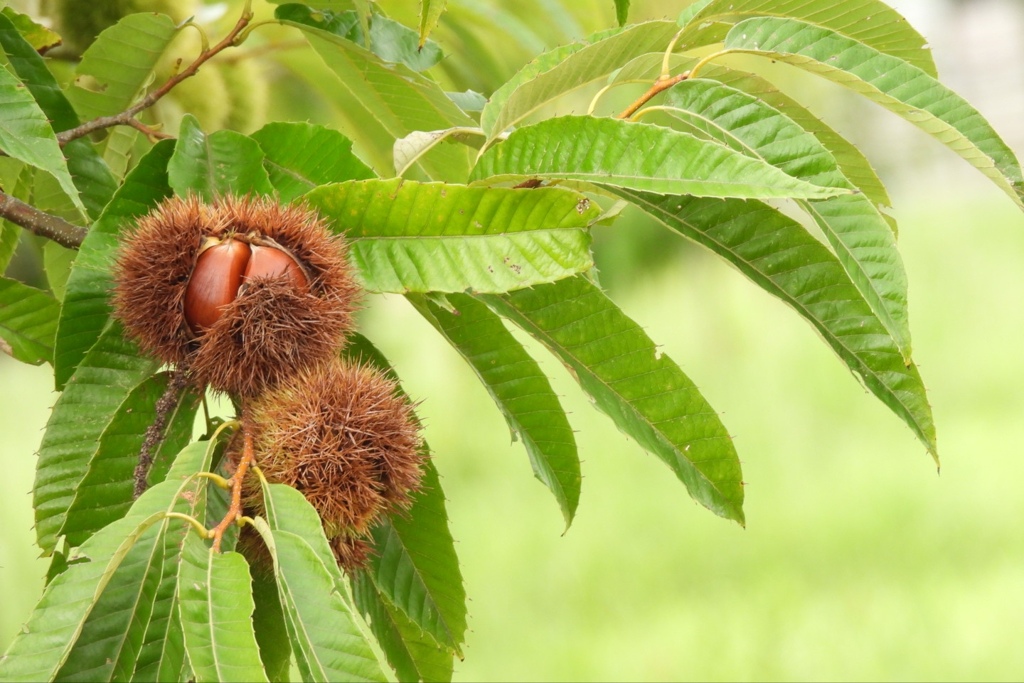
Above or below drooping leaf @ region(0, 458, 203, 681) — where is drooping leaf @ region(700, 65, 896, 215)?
above

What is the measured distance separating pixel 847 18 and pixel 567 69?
0.71ft

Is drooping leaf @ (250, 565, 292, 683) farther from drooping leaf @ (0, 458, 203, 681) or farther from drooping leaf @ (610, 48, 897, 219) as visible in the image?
drooping leaf @ (610, 48, 897, 219)

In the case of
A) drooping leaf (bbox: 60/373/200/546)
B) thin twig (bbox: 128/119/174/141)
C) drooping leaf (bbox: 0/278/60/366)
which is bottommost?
drooping leaf (bbox: 60/373/200/546)

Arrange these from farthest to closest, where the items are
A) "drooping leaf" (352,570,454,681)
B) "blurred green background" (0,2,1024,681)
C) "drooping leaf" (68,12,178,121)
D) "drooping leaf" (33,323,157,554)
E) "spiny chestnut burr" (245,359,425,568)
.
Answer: "blurred green background" (0,2,1024,681), "drooping leaf" (68,12,178,121), "drooping leaf" (352,570,454,681), "drooping leaf" (33,323,157,554), "spiny chestnut burr" (245,359,425,568)

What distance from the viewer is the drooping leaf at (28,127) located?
63 centimetres

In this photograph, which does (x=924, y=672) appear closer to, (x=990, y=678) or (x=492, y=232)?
(x=990, y=678)

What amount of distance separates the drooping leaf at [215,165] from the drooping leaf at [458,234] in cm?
10

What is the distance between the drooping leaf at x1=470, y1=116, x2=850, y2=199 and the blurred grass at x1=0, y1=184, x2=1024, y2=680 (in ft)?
5.60

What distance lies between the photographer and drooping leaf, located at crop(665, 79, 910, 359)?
1.91 ft

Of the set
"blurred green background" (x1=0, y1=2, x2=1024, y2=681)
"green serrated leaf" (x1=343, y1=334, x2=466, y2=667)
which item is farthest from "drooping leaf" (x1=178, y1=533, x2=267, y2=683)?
"blurred green background" (x1=0, y1=2, x2=1024, y2=681)

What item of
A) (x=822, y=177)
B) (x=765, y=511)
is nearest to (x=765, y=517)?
(x=765, y=511)

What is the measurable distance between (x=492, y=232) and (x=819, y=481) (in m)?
3.50

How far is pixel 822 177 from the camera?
59 cm

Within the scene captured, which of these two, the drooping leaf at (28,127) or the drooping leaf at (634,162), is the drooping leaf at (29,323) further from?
the drooping leaf at (634,162)
